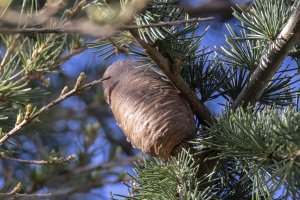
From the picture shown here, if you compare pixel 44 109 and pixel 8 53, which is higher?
pixel 8 53

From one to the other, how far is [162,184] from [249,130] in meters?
0.15

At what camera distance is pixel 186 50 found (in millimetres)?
837

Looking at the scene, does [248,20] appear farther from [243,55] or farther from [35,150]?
[35,150]

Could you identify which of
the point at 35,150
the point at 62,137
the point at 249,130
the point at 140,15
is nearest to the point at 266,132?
the point at 249,130

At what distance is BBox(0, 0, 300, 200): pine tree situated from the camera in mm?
663

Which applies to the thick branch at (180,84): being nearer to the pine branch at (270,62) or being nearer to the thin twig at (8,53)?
the pine branch at (270,62)

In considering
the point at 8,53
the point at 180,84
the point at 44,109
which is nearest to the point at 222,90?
the point at 180,84

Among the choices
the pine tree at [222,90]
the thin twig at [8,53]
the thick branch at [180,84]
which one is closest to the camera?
the pine tree at [222,90]

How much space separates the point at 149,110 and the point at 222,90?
0.12 m

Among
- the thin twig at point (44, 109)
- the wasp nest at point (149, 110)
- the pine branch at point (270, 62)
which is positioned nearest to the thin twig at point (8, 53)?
the thin twig at point (44, 109)

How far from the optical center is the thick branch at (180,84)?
767mm

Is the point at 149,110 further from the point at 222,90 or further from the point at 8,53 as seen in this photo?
the point at 8,53

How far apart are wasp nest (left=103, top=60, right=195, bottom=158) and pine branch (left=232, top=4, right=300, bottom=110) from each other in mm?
72

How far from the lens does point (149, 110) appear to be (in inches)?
31.5
